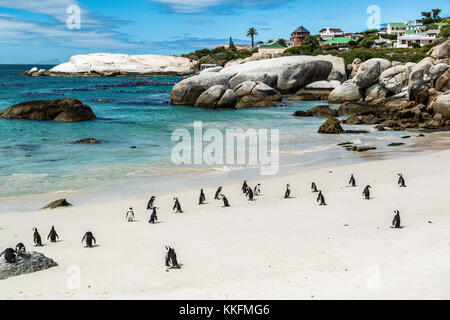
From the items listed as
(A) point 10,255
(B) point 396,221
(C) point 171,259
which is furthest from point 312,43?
(A) point 10,255

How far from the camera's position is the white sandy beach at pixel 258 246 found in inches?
340

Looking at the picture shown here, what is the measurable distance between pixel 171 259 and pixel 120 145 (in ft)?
64.8

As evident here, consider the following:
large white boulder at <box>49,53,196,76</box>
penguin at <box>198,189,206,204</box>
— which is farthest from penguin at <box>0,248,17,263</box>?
large white boulder at <box>49,53,196,76</box>

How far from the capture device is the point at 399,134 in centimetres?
3069

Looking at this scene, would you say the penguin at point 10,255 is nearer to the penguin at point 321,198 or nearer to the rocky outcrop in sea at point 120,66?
the penguin at point 321,198

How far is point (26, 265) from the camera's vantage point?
9.84 meters

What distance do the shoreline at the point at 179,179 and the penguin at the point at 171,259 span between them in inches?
299

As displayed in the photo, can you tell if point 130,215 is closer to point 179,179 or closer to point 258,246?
point 258,246

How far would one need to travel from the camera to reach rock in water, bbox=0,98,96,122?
40375 mm

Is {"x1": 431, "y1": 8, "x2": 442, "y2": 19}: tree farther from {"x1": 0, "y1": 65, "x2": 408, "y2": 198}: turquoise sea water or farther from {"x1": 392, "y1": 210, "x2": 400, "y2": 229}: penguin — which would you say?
{"x1": 392, "y1": 210, "x2": 400, "y2": 229}: penguin

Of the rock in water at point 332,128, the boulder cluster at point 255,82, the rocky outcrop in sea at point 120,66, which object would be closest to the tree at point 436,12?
the rocky outcrop in sea at point 120,66
